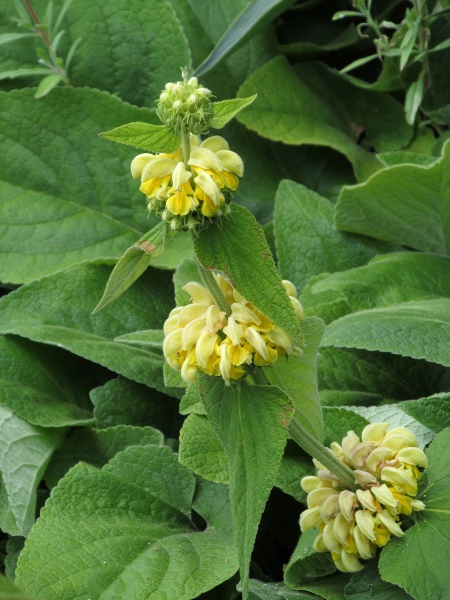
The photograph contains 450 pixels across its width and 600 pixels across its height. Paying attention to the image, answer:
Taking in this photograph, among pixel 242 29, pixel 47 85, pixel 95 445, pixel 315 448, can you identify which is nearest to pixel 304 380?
pixel 315 448

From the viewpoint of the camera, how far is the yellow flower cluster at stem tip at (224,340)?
59cm

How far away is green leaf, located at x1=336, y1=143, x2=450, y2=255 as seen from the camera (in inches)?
40.2

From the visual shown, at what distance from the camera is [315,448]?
2.21ft

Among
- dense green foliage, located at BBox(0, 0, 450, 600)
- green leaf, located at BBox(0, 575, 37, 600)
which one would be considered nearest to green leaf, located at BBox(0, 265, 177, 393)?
dense green foliage, located at BBox(0, 0, 450, 600)

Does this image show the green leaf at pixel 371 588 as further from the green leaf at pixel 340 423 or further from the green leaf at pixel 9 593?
the green leaf at pixel 9 593

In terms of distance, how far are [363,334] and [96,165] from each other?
593 millimetres

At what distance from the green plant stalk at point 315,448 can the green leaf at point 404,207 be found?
436mm

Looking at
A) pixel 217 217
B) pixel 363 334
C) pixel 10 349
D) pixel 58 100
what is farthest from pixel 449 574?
pixel 58 100

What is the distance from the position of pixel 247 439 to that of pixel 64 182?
0.75m

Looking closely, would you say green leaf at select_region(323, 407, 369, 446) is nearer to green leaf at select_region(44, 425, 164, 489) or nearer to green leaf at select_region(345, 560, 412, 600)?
green leaf at select_region(345, 560, 412, 600)

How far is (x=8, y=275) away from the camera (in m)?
1.18

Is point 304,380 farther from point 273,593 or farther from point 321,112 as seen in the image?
point 321,112

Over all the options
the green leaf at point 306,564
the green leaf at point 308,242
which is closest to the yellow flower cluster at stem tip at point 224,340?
the green leaf at point 306,564

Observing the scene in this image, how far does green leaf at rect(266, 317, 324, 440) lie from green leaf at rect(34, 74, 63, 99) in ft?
2.21
